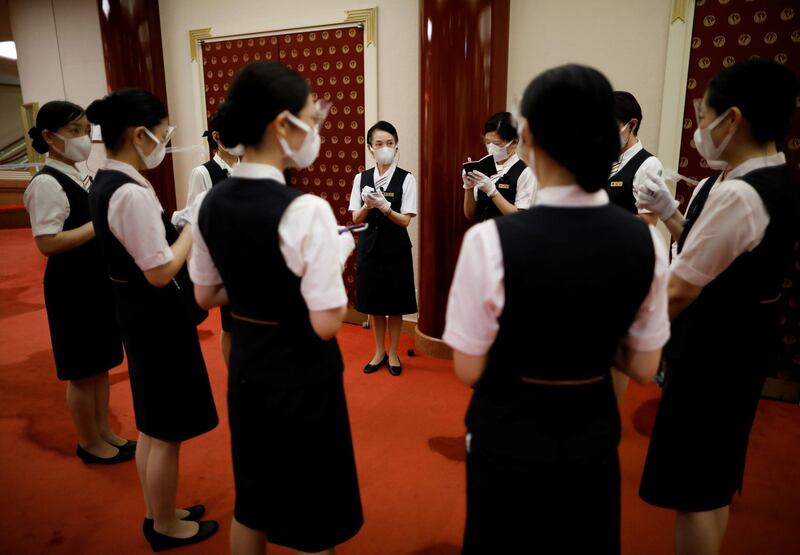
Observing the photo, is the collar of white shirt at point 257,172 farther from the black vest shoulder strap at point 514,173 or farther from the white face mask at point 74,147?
the black vest shoulder strap at point 514,173

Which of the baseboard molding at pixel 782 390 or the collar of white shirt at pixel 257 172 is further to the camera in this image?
the baseboard molding at pixel 782 390

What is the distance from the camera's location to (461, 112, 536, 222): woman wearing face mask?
2.80m

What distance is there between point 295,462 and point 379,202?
2.04 metres

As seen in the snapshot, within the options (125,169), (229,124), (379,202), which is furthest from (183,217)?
(379,202)

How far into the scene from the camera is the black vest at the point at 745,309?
4.28 ft

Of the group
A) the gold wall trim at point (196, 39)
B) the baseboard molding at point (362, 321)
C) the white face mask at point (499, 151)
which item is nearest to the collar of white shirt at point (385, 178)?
the white face mask at point (499, 151)

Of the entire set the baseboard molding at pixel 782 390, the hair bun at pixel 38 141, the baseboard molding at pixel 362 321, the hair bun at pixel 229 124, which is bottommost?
the baseboard molding at pixel 362 321

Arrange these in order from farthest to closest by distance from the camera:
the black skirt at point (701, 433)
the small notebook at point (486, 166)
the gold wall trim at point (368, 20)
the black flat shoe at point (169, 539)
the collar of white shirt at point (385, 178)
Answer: the gold wall trim at point (368, 20) < the collar of white shirt at point (385, 178) < the small notebook at point (486, 166) < the black flat shoe at point (169, 539) < the black skirt at point (701, 433)

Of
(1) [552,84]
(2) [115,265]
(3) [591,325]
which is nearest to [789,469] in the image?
(3) [591,325]

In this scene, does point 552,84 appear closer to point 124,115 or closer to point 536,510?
point 536,510

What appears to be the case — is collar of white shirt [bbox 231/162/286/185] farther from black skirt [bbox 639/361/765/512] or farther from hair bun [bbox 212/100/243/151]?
black skirt [bbox 639/361/765/512]

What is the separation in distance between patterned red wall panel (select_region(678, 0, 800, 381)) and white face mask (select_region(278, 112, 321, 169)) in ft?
8.72

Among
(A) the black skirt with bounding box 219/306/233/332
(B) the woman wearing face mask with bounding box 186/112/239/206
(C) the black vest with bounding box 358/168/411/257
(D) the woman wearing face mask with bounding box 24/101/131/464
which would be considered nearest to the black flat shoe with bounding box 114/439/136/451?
(D) the woman wearing face mask with bounding box 24/101/131/464

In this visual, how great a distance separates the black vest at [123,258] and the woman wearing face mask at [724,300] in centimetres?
155
